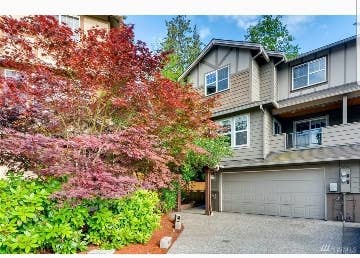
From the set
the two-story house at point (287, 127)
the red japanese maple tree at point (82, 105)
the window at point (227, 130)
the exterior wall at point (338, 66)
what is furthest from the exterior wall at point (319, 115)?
the red japanese maple tree at point (82, 105)

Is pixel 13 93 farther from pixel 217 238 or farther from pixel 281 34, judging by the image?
pixel 281 34

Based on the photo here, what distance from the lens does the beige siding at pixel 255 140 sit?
1185cm

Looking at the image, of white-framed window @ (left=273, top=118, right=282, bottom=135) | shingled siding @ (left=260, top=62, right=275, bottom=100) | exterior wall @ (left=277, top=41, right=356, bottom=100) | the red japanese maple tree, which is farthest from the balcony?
the red japanese maple tree

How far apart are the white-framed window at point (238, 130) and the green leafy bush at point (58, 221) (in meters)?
6.47

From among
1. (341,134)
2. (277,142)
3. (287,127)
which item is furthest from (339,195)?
(287,127)

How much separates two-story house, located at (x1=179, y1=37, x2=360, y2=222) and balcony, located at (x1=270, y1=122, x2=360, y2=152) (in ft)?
0.10

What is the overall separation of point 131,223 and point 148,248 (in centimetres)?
59

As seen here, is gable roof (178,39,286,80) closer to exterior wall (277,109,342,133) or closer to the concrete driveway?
exterior wall (277,109,342,133)

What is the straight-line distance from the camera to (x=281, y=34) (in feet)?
70.5

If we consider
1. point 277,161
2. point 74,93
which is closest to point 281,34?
point 277,161

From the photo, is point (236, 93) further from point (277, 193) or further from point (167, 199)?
point (167, 199)

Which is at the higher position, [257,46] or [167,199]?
[257,46]

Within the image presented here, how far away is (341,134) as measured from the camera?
10.1m

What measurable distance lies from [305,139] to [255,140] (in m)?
1.71
